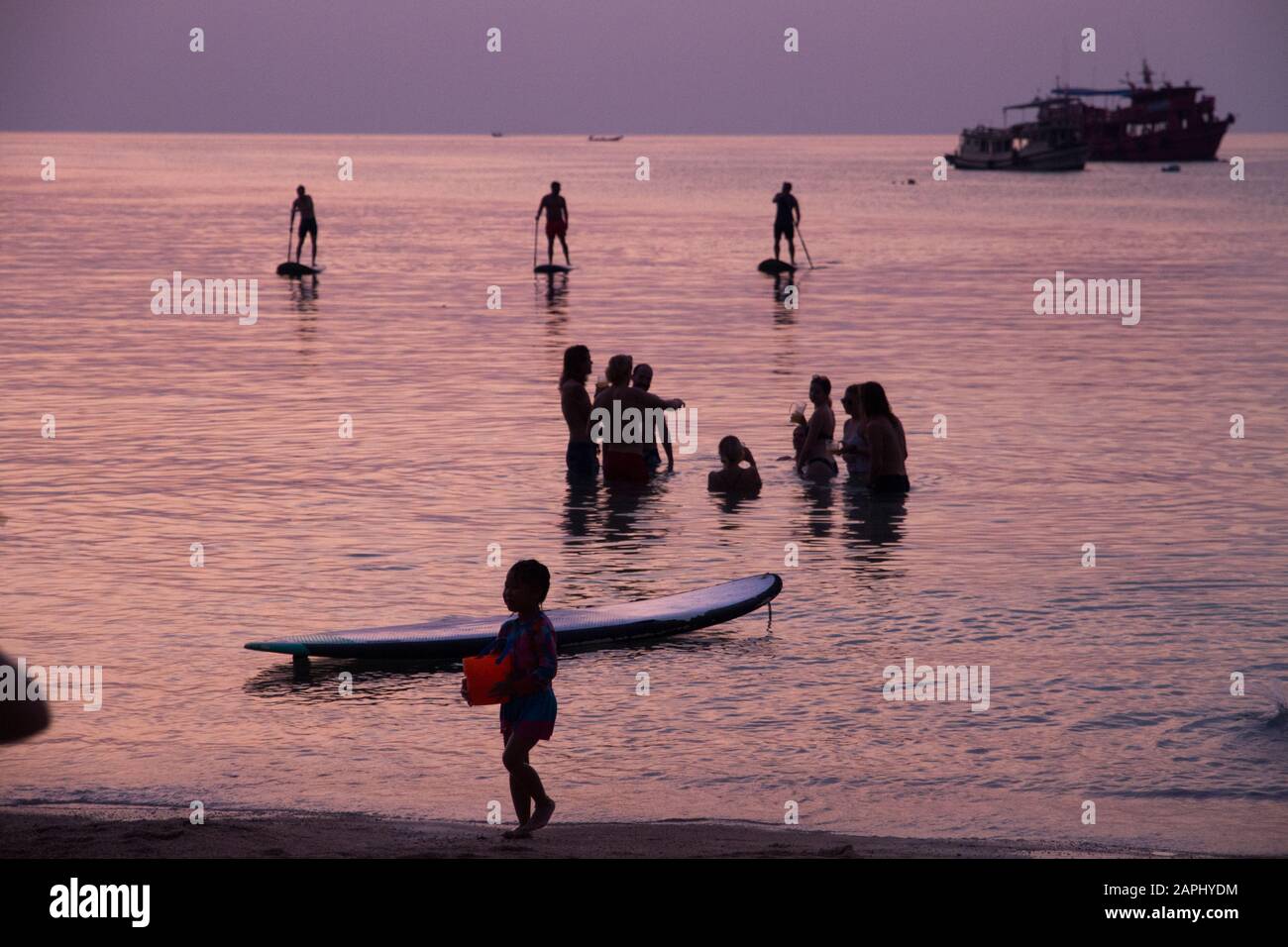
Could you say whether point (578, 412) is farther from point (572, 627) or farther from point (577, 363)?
point (572, 627)

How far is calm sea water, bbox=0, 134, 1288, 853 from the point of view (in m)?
9.01

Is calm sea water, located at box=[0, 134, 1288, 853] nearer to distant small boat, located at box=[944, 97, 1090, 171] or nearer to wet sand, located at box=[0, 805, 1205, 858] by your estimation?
wet sand, located at box=[0, 805, 1205, 858]

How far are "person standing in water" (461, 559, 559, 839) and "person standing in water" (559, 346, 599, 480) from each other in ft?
28.2

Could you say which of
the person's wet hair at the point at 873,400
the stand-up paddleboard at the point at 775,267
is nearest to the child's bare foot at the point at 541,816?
the person's wet hair at the point at 873,400

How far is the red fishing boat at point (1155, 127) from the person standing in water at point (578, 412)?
158455 mm

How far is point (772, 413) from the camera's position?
21.2 meters

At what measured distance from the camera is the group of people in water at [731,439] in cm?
1634

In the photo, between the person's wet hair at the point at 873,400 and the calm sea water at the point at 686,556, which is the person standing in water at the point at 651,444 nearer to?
the calm sea water at the point at 686,556

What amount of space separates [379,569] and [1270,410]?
1298 cm

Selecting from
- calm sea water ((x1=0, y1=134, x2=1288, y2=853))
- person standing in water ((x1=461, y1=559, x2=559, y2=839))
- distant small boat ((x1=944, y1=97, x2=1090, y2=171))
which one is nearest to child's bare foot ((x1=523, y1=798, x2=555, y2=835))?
person standing in water ((x1=461, y1=559, x2=559, y2=839))

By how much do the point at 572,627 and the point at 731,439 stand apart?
17.9 feet

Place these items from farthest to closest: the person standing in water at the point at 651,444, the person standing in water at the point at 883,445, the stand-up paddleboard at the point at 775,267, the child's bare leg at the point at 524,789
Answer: the stand-up paddleboard at the point at 775,267, the person standing in water at the point at 651,444, the person standing in water at the point at 883,445, the child's bare leg at the point at 524,789
